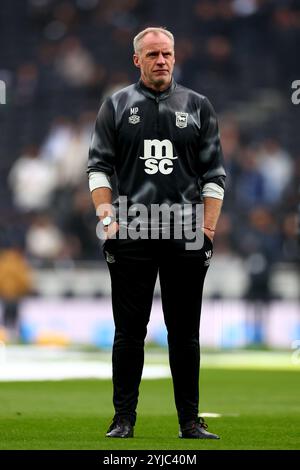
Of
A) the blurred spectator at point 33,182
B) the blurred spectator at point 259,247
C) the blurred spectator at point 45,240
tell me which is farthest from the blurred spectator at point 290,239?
the blurred spectator at point 33,182

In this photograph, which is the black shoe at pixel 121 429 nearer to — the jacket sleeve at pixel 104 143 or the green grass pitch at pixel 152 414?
the green grass pitch at pixel 152 414

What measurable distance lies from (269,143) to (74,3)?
252 inches

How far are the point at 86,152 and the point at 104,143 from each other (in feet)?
49.4

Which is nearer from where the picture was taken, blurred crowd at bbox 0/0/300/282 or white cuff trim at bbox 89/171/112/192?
white cuff trim at bbox 89/171/112/192

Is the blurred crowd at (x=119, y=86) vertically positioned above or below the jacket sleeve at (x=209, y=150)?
above

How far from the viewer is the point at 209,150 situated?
6.66 m

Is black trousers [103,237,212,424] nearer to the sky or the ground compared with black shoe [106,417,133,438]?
nearer to the sky

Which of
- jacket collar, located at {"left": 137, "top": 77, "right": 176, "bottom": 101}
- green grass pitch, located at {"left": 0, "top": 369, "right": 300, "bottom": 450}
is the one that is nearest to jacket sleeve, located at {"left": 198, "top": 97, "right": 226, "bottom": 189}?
jacket collar, located at {"left": 137, "top": 77, "right": 176, "bottom": 101}

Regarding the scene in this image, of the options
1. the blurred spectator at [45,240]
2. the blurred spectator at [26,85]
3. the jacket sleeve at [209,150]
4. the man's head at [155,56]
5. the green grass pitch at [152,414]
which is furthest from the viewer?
the blurred spectator at [26,85]

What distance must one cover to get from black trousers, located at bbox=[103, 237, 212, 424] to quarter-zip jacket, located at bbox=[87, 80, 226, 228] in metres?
0.26

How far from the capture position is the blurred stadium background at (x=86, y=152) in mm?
19594

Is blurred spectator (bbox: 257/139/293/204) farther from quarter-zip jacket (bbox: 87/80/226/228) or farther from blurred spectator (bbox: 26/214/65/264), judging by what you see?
quarter-zip jacket (bbox: 87/80/226/228)

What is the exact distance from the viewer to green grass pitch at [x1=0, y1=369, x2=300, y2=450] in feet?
20.7
